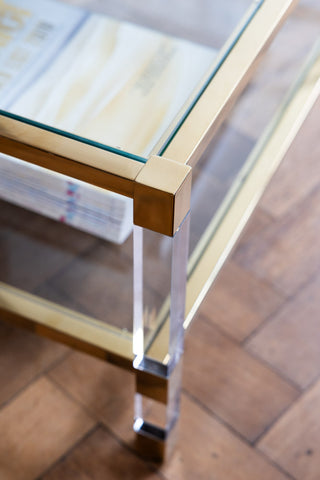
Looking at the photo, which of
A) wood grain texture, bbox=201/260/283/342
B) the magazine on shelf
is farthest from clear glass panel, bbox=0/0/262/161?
wood grain texture, bbox=201/260/283/342

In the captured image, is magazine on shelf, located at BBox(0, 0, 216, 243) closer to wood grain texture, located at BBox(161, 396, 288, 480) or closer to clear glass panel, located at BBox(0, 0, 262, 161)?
clear glass panel, located at BBox(0, 0, 262, 161)

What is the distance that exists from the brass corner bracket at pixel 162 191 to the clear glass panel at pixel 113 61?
0.03 metres

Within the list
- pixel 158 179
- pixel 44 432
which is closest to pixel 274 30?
pixel 158 179

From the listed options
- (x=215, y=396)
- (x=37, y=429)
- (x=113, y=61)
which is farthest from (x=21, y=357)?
(x=113, y=61)

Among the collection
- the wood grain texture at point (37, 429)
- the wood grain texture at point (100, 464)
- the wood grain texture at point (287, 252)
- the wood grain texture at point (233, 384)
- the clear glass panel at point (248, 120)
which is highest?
the clear glass panel at point (248, 120)

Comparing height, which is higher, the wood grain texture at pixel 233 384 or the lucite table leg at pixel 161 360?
the lucite table leg at pixel 161 360

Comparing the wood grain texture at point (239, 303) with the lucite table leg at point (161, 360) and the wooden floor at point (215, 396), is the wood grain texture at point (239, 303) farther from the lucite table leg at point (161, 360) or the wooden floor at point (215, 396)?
the lucite table leg at point (161, 360)

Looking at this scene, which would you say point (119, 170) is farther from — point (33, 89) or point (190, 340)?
point (190, 340)

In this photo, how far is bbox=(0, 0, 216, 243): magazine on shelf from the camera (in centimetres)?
49

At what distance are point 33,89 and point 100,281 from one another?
19cm

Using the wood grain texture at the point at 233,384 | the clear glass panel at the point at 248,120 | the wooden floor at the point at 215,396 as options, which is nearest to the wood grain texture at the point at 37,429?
the wooden floor at the point at 215,396

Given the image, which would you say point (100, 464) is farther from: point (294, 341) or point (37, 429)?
point (294, 341)

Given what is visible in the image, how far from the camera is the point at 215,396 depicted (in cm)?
69

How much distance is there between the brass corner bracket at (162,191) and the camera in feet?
1.22
